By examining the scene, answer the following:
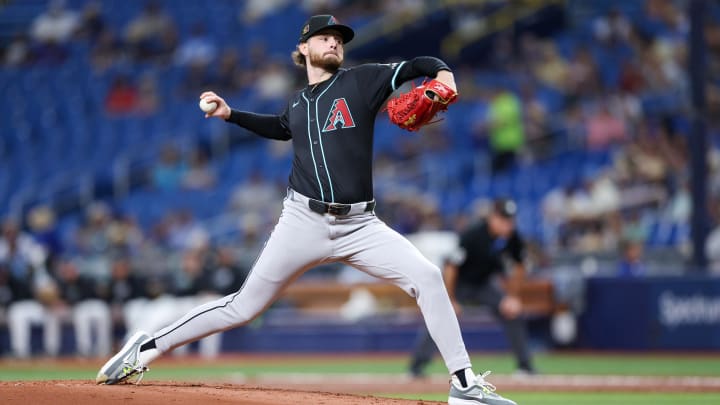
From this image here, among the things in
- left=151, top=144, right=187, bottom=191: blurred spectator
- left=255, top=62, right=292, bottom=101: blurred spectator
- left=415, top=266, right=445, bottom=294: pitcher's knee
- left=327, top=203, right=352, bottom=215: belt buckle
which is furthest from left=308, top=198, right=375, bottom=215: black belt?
left=255, top=62, right=292, bottom=101: blurred spectator

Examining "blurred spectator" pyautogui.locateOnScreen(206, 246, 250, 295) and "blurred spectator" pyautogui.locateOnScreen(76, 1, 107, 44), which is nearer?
"blurred spectator" pyautogui.locateOnScreen(206, 246, 250, 295)

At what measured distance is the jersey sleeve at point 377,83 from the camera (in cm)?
587

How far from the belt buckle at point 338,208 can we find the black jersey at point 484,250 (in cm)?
545

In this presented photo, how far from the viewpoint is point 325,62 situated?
609 centimetres

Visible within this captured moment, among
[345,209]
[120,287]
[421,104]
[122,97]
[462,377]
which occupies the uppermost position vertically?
[122,97]

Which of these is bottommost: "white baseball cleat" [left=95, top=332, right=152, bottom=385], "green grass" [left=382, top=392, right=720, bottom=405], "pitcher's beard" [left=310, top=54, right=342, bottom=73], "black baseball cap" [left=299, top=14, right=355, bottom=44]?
"green grass" [left=382, top=392, right=720, bottom=405]

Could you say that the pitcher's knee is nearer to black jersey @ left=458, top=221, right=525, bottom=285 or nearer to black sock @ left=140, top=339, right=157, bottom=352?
black sock @ left=140, top=339, right=157, bottom=352

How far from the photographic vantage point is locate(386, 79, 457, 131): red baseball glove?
5.60 m

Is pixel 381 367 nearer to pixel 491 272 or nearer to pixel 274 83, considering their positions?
pixel 491 272

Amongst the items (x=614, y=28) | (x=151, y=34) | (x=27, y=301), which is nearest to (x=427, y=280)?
(x=27, y=301)

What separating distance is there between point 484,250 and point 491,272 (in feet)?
0.99

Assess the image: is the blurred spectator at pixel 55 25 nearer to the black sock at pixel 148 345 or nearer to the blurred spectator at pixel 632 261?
the blurred spectator at pixel 632 261

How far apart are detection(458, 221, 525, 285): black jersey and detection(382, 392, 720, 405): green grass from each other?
214 centimetres

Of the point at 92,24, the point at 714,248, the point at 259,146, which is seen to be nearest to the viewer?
the point at 714,248
